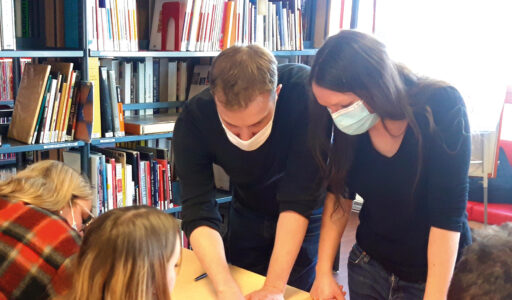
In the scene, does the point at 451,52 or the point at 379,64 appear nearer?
the point at 379,64

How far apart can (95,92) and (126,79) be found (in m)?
0.37

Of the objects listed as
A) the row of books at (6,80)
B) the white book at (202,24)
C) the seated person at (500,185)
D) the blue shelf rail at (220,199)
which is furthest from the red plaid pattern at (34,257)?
the seated person at (500,185)

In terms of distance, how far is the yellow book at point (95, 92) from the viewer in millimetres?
2578

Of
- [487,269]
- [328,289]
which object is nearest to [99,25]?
[328,289]

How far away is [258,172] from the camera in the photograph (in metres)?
1.79

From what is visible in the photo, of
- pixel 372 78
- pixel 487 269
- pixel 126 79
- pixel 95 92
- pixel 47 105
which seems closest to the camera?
pixel 487 269

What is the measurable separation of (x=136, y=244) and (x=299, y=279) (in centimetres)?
95

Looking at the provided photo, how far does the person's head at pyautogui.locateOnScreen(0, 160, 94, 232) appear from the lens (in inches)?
57.0

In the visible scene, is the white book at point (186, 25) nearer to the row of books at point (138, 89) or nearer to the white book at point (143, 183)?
the row of books at point (138, 89)

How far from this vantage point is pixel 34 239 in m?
1.33

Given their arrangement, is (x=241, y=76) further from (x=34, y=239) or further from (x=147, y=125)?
(x=147, y=125)

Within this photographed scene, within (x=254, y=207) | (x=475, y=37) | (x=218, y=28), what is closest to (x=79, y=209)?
(x=254, y=207)

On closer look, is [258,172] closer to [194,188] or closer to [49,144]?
[194,188]

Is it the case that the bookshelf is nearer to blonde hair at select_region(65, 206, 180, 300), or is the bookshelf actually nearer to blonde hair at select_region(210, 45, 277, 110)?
blonde hair at select_region(210, 45, 277, 110)
